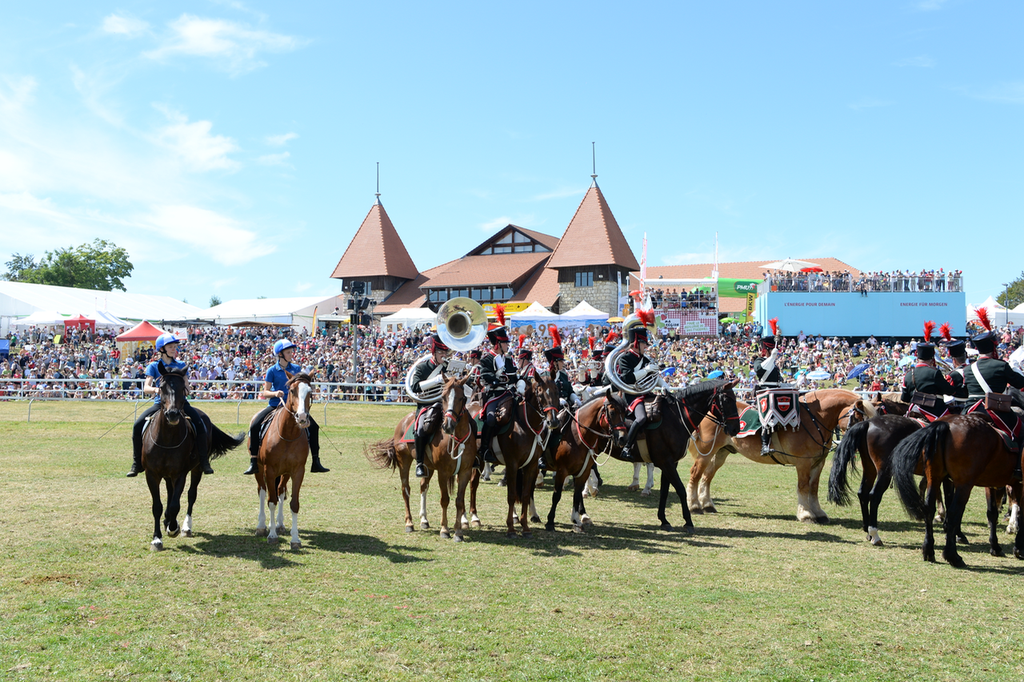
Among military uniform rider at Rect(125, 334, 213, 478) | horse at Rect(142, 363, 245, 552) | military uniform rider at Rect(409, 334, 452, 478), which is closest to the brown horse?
military uniform rider at Rect(125, 334, 213, 478)

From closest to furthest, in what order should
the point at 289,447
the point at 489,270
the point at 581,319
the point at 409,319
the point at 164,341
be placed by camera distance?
the point at 289,447 < the point at 164,341 < the point at 581,319 < the point at 409,319 < the point at 489,270

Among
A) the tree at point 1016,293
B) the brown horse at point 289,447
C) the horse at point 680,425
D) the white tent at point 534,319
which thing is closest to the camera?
the brown horse at point 289,447

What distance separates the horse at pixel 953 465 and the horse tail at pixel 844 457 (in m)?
1.07

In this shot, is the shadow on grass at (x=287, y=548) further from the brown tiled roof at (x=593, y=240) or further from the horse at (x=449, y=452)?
the brown tiled roof at (x=593, y=240)

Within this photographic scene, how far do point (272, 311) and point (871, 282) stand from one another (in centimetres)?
4235

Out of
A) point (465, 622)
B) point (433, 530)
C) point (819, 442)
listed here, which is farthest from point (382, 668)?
point (819, 442)

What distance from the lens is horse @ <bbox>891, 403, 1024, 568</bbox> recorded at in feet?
29.1

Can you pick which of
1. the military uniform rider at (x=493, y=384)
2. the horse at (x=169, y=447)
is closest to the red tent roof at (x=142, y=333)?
the military uniform rider at (x=493, y=384)

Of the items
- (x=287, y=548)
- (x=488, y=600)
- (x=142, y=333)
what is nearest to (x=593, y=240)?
(x=142, y=333)

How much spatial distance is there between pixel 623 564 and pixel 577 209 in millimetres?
56800

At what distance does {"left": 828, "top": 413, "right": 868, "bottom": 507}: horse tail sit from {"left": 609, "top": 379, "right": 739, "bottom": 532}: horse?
1824 mm

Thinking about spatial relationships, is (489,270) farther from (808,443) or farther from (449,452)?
(449,452)

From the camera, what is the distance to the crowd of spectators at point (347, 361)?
101 ft

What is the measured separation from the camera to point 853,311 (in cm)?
4400
